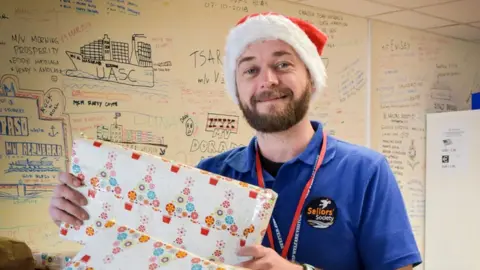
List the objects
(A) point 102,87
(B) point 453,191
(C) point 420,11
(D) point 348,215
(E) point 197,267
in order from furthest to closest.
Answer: (B) point 453,191 < (C) point 420,11 < (A) point 102,87 < (D) point 348,215 < (E) point 197,267

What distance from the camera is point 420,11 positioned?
352 centimetres

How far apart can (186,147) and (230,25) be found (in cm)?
79

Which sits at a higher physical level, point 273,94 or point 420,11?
point 420,11

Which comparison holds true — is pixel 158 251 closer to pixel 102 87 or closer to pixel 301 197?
pixel 301 197

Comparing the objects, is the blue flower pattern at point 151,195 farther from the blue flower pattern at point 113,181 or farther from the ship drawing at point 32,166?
the ship drawing at point 32,166

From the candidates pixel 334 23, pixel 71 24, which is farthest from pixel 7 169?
pixel 334 23

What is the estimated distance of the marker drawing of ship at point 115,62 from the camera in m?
2.53

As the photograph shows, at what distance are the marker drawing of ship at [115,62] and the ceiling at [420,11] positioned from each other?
1.16m

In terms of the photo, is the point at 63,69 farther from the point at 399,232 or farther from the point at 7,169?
the point at 399,232

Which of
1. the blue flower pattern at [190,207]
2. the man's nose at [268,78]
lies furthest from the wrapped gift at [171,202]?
the man's nose at [268,78]

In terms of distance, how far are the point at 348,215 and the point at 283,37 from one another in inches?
20.2

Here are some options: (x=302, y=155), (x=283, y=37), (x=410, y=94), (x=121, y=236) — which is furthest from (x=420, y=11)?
(x=121, y=236)

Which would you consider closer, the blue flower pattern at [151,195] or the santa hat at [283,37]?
the blue flower pattern at [151,195]

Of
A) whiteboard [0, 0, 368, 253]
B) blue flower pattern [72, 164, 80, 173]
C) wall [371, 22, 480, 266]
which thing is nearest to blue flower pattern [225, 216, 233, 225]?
blue flower pattern [72, 164, 80, 173]
